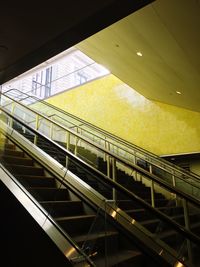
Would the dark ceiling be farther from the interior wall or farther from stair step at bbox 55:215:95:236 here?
the interior wall

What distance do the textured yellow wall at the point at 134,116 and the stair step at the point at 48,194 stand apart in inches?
193

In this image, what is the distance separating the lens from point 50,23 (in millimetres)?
2574

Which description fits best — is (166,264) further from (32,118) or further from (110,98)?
(110,98)

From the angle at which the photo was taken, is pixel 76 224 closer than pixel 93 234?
No

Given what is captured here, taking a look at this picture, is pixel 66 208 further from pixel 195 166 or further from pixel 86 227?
pixel 195 166

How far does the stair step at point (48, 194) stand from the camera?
2920 millimetres

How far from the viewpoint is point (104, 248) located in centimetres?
231

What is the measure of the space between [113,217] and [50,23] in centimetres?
199

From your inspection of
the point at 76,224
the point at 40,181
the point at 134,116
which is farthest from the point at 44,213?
the point at 134,116

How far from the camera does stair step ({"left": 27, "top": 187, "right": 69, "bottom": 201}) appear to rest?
292 cm

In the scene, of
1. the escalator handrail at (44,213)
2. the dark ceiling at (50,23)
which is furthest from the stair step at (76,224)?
the dark ceiling at (50,23)

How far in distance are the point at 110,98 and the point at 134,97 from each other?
3.37 ft

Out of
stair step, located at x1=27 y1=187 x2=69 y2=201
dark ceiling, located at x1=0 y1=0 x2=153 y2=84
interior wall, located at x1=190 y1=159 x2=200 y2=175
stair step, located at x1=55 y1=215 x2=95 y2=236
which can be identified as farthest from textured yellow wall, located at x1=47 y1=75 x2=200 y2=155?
dark ceiling, located at x1=0 y1=0 x2=153 y2=84

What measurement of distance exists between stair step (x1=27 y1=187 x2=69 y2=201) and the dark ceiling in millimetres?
1619
